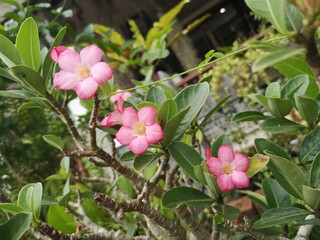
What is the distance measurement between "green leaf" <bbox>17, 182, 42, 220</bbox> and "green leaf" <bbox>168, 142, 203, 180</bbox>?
37cm

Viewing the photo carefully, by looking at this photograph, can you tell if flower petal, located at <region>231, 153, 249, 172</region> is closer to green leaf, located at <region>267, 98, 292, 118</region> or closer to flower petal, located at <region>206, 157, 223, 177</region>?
flower petal, located at <region>206, 157, 223, 177</region>

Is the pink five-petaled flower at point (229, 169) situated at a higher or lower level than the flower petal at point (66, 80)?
lower

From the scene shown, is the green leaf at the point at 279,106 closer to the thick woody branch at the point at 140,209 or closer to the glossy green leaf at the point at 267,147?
the glossy green leaf at the point at 267,147

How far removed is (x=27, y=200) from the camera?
3.32ft

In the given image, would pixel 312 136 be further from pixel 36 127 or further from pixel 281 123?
pixel 36 127

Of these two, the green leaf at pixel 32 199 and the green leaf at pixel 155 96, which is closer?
the green leaf at pixel 32 199

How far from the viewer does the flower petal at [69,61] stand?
0.87 metres

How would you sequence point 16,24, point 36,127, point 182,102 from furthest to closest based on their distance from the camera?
point 36,127, point 16,24, point 182,102

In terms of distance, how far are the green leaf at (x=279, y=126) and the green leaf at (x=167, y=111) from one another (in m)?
0.36

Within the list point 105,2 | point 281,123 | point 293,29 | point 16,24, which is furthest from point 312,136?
point 105,2

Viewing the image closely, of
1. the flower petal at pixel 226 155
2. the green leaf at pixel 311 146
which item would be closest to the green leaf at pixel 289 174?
the flower petal at pixel 226 155

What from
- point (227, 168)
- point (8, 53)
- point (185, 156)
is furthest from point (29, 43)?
point (227, 168)

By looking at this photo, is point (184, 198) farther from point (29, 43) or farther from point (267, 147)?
point (29, 43)

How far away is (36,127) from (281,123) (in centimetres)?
304
